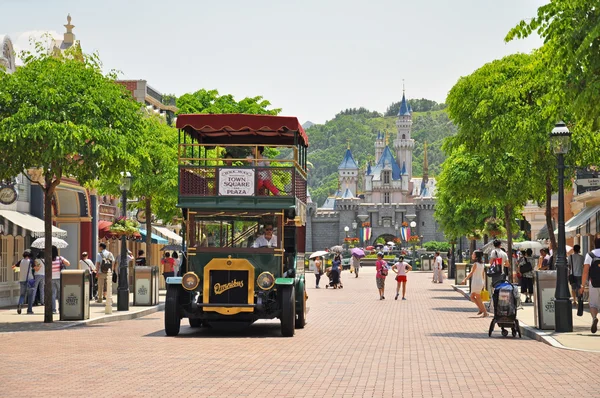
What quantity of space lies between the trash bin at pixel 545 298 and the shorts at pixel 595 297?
163cm

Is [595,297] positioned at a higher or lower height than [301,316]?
higher

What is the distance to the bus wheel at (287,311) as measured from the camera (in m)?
19.5

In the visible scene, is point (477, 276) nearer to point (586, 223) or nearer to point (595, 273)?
point (595, 273)

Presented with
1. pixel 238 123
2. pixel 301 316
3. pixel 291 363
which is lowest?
pixel 291 363

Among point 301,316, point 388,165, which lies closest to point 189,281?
point 301,316

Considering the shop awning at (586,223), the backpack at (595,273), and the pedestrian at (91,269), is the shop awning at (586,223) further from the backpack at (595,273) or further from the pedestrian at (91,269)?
the pedestrian at (91,269)

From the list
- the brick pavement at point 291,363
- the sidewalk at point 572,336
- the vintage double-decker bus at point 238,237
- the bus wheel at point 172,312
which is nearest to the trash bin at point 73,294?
the brick pavement at point 291,363

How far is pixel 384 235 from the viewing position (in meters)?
174

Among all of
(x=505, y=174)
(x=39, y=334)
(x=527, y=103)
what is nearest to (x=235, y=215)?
→ (x=39, y=334)

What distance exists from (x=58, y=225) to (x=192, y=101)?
12.2 meters

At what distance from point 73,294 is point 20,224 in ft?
28.5

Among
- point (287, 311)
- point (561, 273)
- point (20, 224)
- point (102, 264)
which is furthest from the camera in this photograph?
point (102, 264)

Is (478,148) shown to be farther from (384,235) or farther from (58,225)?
(384,235)

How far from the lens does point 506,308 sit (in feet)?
65.6
